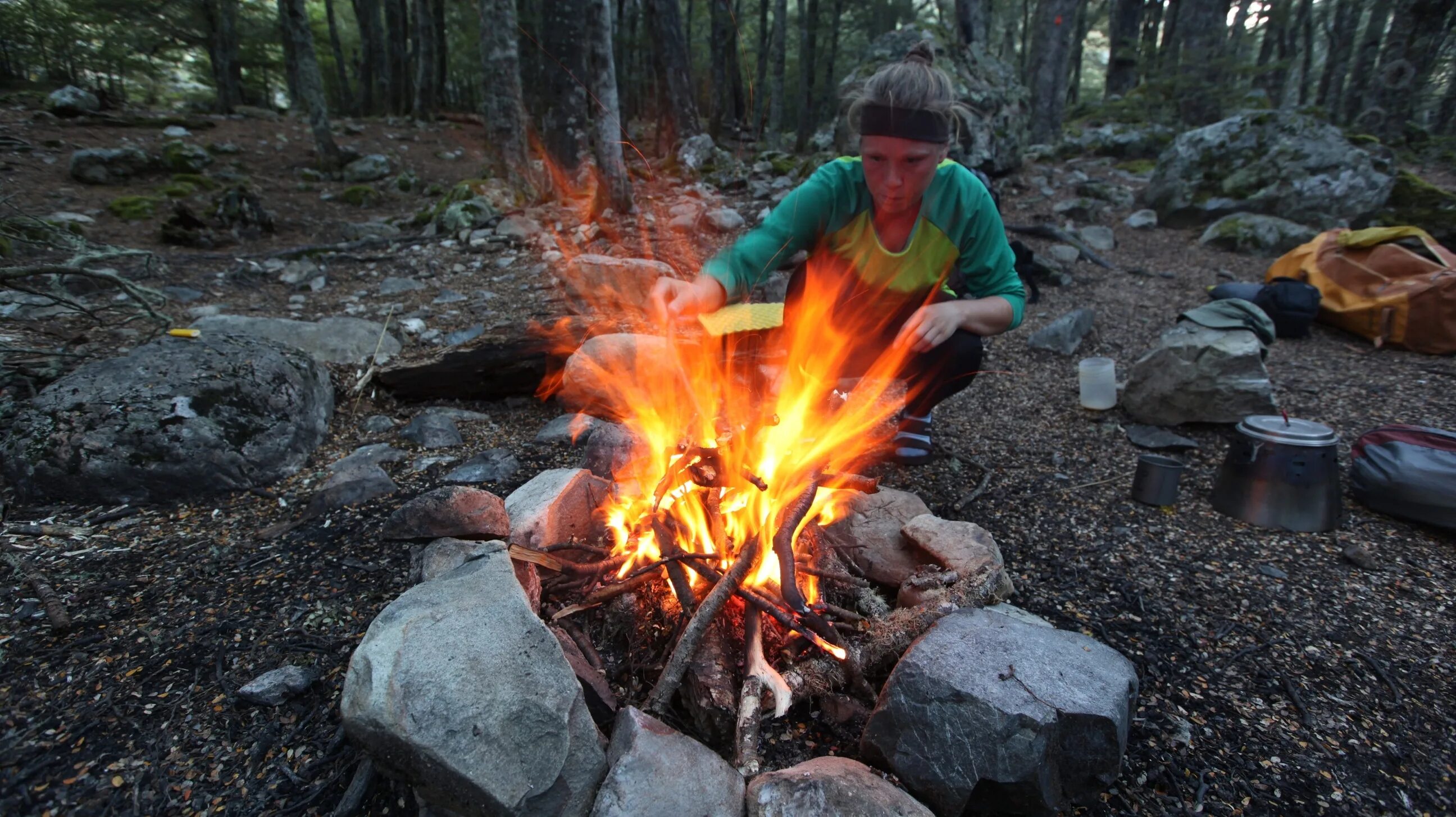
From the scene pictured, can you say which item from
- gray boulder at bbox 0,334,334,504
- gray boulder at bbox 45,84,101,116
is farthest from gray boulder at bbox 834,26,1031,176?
gray boulder at bbox 45,84,101,116

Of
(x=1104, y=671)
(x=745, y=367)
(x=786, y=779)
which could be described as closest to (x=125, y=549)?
(x=786, y=779)

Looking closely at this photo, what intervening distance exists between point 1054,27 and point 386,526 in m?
16.0

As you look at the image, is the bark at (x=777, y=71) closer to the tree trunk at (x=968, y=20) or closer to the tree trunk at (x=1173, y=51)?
the tree trunk at (x=968, y=20)

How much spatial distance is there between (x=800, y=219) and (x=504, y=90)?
740 centimetres

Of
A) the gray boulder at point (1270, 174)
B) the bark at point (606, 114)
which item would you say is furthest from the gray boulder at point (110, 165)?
the gray boulder at point (1270, 174)

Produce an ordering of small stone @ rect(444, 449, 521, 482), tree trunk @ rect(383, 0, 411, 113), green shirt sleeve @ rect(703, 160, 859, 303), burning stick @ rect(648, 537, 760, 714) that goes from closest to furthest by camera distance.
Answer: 1. burning stick @ rect(648, 537, 760, 714)
2. green shirt sleeve @ rect(703, 160, 859, 303)
3. small stone @ rect(444, 449, 521, 482)
4. tree trunk @ rect(383, 0, 411, 113)

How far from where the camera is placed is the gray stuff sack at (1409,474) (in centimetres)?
284

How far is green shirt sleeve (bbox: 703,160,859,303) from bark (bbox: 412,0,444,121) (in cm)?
1866

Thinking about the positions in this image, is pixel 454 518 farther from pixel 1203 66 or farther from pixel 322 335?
pixel 1203 66

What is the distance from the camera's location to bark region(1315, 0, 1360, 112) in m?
18.1

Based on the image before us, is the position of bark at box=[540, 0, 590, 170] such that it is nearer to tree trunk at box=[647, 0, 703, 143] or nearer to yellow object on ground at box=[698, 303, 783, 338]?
tree trunk at box=[647, 0, 703, 143]

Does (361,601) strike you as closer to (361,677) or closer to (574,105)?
(361,677)

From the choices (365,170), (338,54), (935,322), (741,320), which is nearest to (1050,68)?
(741,320)

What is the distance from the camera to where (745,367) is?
13.5 ft
